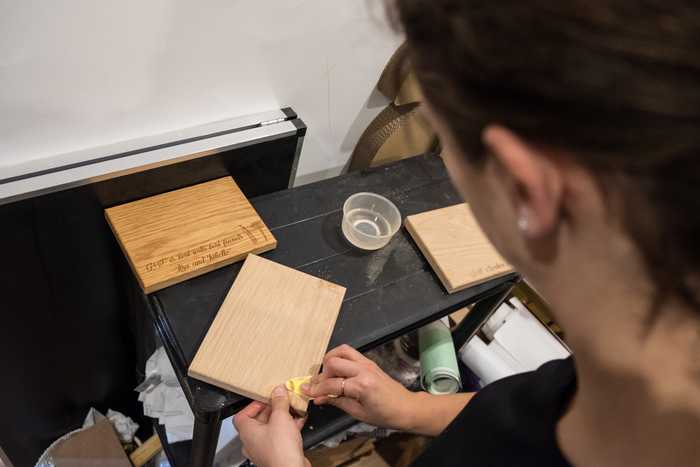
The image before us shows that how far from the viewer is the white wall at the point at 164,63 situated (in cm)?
54

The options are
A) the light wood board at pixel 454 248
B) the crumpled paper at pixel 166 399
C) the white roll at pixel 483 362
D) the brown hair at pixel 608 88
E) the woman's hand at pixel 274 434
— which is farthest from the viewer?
the white roll at pixel 483 362

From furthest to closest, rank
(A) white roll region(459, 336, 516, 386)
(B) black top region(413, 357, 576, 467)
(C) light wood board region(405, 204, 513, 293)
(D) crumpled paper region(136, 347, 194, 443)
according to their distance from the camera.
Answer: (A) white roll region(459, 336, 516, 386) → (D) crumpled paper region(136, 347, 194, 443) → (C) light wood board region(405, 204, 513, 293) → (B) black top region(413, 357, 576, 467)

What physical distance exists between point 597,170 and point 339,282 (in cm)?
48

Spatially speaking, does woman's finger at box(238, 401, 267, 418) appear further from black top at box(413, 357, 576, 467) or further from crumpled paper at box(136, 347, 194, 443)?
crumpled paper at box(136, 347, 194, 443)

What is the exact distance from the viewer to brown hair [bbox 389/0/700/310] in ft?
0.77

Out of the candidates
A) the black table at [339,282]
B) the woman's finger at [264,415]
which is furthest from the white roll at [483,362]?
the woman's finger at [264,415]

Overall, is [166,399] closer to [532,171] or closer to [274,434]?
[274,434]

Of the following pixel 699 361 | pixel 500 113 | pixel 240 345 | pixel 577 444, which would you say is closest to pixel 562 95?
pixel 500 113

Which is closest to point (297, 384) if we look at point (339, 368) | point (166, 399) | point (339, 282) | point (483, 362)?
point (339, 368)

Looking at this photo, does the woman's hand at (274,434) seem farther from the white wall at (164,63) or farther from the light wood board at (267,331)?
the white wall at (164,63)

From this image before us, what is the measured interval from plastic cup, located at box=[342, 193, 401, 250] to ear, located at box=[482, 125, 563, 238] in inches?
18.4

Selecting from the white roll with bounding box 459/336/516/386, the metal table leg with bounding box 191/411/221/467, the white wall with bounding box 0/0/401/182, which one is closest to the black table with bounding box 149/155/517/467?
the metal table leg with bounding box 191/411/221/467

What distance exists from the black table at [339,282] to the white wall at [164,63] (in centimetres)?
15

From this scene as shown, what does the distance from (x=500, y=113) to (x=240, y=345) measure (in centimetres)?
45
